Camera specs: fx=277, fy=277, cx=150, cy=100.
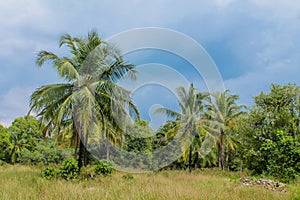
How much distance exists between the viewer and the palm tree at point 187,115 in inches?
870

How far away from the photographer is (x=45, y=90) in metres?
13.1

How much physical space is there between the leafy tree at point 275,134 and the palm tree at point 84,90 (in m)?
8.34

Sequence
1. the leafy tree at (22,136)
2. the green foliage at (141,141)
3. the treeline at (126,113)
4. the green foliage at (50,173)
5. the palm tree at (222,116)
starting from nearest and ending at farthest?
the green foliage at (50,173), the treeline at (126,113), the palm tree at (222,116), the green foliage at (141,141), the leafy tree at (22,136)

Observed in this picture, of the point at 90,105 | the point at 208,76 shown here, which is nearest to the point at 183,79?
the point at 208,76

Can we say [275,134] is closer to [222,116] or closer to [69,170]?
[222,116]

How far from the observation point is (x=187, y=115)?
2217cm

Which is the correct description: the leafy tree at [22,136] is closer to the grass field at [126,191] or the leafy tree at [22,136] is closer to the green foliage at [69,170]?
the green foliage at [69,170]

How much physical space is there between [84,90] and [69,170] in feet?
12.1

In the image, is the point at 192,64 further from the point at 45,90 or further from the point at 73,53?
the point at 45,90

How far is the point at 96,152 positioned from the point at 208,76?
695 inches

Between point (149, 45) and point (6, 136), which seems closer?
point (149, 45)

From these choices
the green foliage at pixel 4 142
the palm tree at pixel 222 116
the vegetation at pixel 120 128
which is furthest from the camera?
the green foliage at pixel 4 142

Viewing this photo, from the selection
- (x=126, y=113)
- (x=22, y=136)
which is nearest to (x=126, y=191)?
(x=126, y=113)

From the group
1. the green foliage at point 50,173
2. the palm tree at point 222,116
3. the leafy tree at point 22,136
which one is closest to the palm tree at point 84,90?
the green foliage at point 50,173
